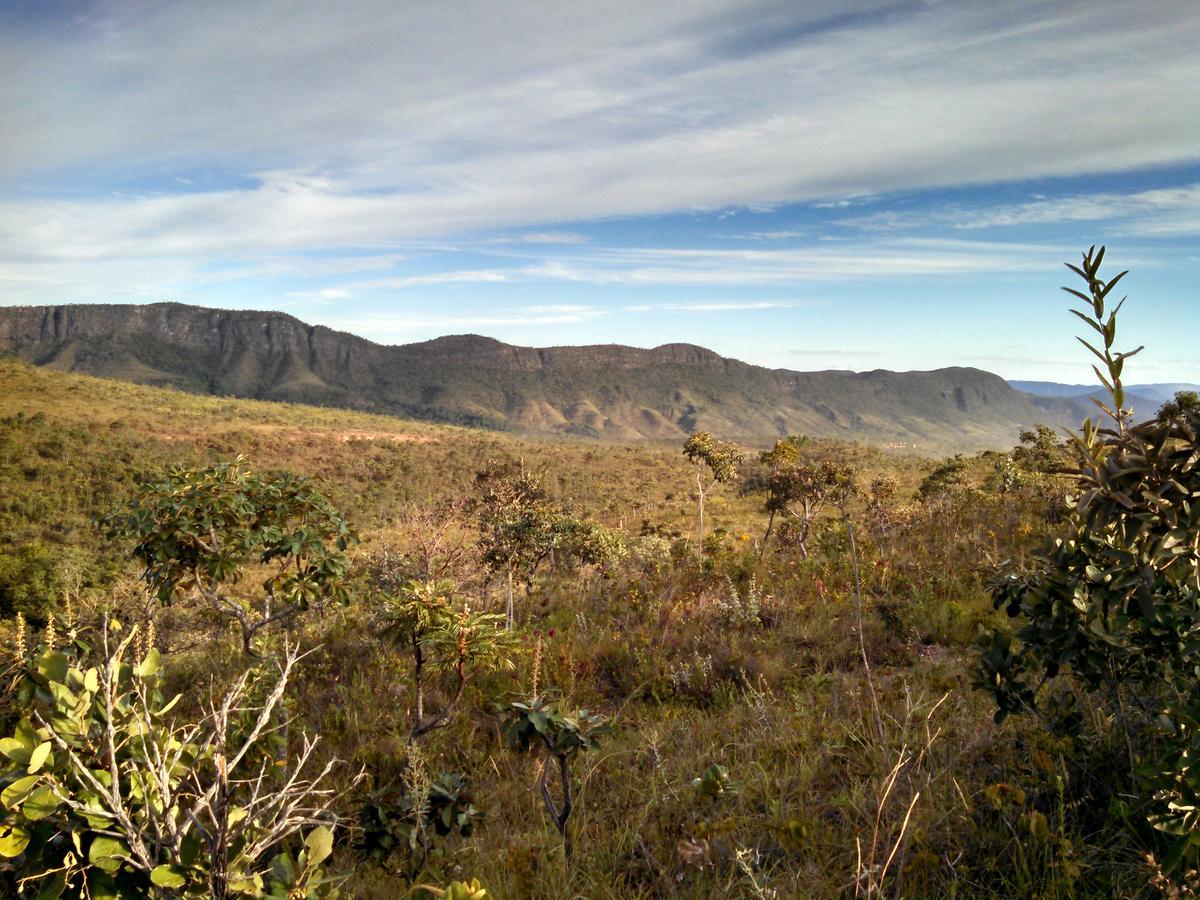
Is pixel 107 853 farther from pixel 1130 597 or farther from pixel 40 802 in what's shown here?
pixel 1130 597

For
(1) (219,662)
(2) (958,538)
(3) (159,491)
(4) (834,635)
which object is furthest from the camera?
(2) (958,538)

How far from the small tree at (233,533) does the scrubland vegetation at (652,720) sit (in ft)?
0.09

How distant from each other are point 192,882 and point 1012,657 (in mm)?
3043

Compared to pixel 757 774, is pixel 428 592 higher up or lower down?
higher up

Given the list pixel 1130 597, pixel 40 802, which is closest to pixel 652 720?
pixel 1130 597

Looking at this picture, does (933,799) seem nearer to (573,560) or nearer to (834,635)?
(834,635)

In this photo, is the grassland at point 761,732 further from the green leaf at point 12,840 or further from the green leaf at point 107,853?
the green leaf at point 12,840

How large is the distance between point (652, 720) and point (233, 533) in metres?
3.18

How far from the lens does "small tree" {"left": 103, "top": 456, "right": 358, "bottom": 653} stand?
4113 mm

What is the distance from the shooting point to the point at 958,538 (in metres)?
7.55

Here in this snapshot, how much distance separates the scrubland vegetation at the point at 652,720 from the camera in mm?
1648

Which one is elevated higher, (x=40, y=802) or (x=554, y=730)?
(x=40, y=802)

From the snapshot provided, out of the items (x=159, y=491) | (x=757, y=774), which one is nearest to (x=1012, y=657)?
(x=757, y=774)

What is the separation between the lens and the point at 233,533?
434 cm
